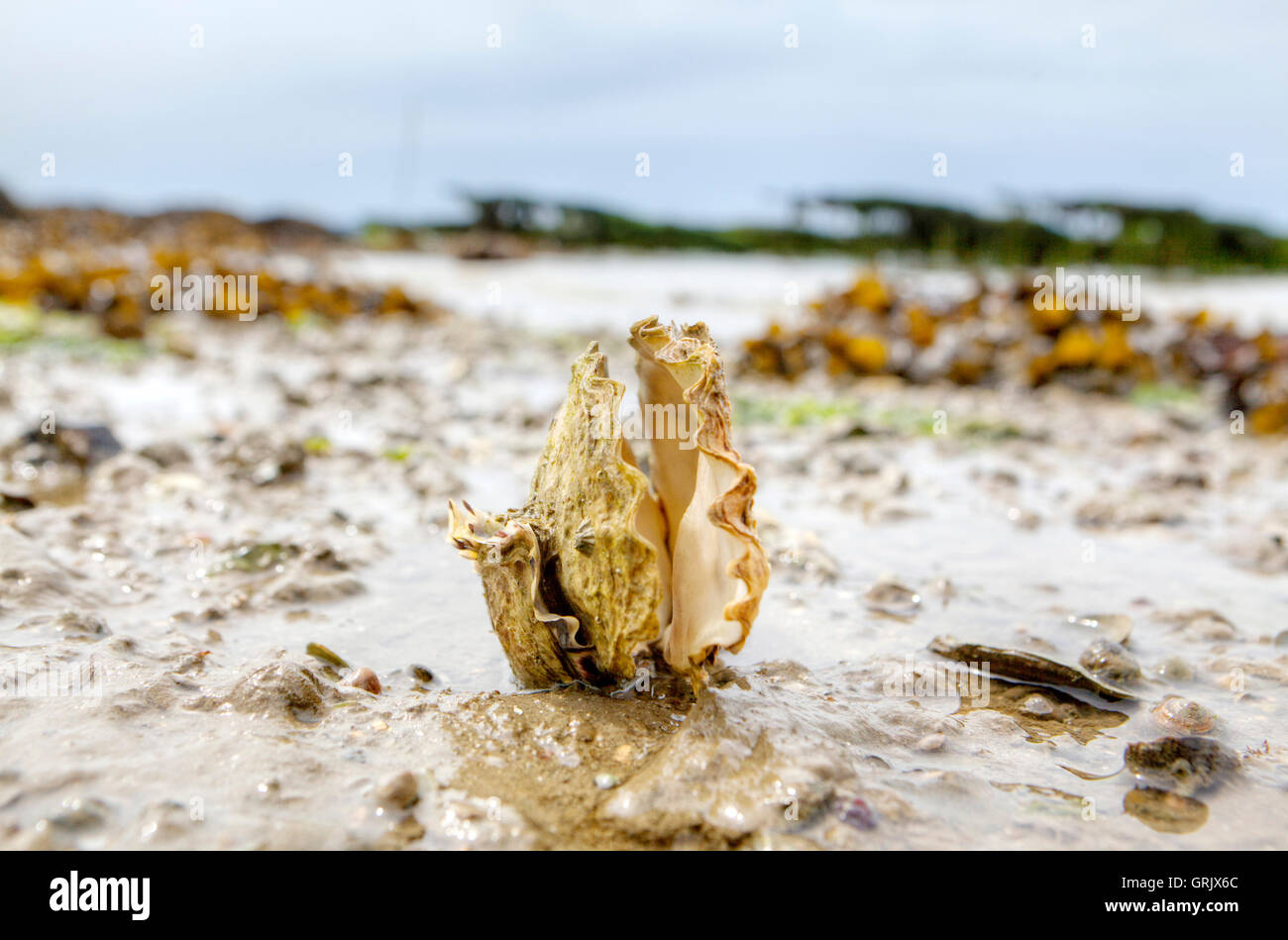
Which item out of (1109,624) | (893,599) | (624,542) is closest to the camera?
(624,542)

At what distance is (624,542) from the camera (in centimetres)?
173

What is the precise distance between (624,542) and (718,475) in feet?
0.80

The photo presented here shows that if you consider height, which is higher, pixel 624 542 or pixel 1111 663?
pixel 624 542

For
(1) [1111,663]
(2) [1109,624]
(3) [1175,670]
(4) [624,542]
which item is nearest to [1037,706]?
(1) [1111,663]

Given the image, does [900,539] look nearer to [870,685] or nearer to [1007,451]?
[870,685]

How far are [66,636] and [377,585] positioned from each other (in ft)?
2.63

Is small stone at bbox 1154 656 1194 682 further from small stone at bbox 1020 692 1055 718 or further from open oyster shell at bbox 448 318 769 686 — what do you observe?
open oyster shell at bbox 448 318 769 686

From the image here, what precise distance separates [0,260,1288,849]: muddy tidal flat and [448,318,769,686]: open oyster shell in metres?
0.13

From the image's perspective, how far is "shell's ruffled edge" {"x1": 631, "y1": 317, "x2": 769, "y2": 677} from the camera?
167 cm

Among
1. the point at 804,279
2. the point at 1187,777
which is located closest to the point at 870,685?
the point at 1187,777

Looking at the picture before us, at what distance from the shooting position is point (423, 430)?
479 centimetres

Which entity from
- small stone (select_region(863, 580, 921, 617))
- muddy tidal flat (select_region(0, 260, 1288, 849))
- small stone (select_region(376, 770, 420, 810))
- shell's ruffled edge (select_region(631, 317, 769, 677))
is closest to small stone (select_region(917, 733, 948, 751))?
muddy tidal flat (select_region(0, 260, 1288, 849))

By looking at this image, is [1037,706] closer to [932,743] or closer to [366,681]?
[932,743]

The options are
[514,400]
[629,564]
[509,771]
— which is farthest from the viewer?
[514,400]
